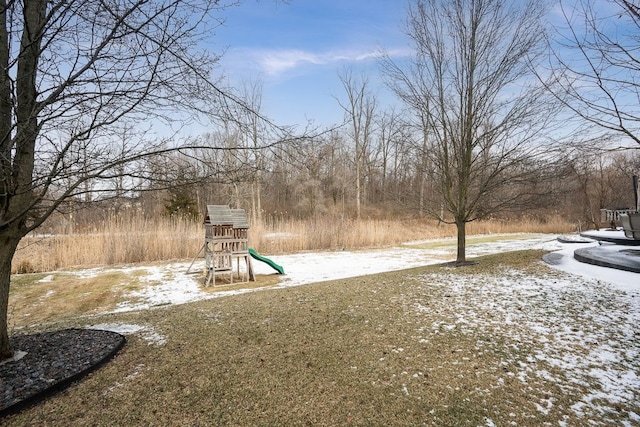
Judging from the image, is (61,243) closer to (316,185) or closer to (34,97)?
(34,97)

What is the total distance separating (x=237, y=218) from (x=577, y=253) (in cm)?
716

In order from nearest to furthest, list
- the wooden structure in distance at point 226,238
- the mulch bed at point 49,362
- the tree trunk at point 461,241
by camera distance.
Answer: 1. the mulch bed at point 49,362
2. the tree trunk at point 461,241
3. the wooden structure in distance at point 226,238

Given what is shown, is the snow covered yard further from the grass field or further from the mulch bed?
the mulch bed

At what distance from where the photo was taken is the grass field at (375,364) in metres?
2.06

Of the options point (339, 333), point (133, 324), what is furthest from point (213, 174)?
point (133, 324)

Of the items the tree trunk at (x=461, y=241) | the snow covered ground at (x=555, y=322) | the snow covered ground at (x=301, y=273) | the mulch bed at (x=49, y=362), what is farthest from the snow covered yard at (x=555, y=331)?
the mulch bed at (x=49, y=362)

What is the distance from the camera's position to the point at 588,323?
3.32 meters

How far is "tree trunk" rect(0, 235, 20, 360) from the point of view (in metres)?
2.48

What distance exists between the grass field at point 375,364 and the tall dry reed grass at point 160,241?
538 cm

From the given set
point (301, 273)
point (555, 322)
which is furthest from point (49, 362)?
point (301, 273)

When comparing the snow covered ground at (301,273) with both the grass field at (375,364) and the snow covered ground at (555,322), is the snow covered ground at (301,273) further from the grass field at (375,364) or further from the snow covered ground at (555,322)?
the grass field at (375,364)

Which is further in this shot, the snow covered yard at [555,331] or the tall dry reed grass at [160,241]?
the tall dry reed grass at [160,241]

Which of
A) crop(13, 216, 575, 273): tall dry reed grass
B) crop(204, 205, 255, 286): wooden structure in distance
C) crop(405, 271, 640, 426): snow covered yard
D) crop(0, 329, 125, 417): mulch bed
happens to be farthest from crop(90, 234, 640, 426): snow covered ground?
crop(13, 216, 575, 273): tall dry reed grass

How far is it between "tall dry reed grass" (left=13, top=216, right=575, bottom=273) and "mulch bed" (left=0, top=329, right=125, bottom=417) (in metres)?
4.31
